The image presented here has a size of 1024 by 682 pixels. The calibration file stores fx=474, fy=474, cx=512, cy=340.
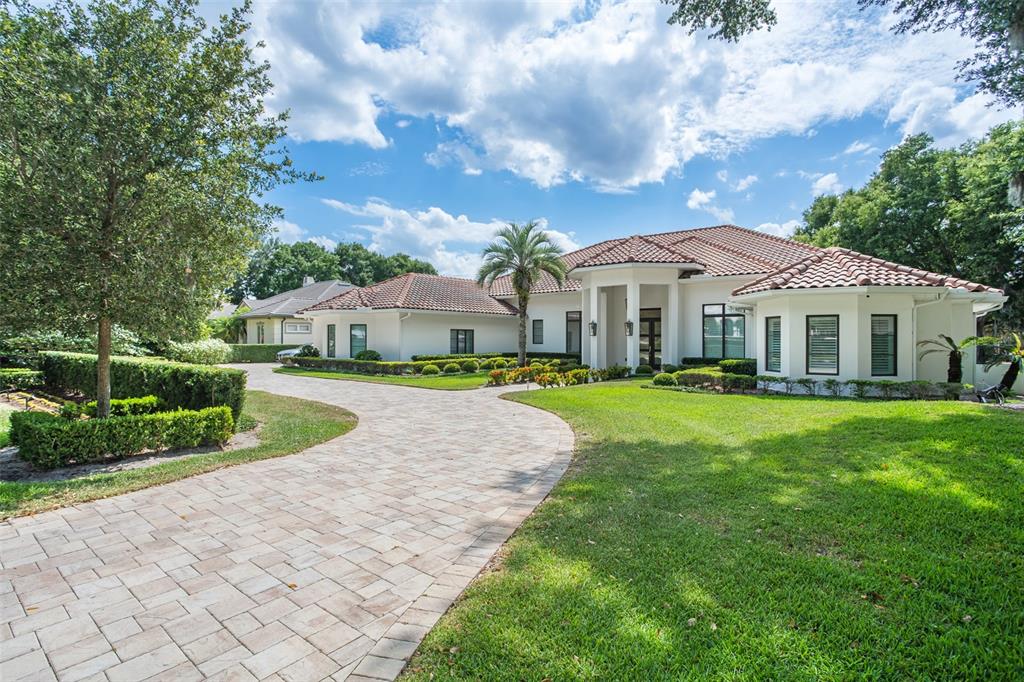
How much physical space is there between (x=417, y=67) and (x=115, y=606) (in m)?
12.9

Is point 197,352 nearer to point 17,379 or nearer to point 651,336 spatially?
point 17,379

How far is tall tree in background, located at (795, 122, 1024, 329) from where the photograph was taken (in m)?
21.0

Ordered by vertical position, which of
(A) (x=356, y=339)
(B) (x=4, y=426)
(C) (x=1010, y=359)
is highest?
(A) (x=356, y=339)

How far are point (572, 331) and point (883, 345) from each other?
14.3 metres

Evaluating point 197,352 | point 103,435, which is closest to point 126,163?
point 103,435

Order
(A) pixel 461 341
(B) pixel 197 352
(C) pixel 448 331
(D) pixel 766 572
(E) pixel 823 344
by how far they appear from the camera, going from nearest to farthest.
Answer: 1. (D) pixel 766 572
2. (E) pixel 823 344
3. (B) pixel 197 352
4. (C) pixel 448 331
5. (A) pixel 461 341

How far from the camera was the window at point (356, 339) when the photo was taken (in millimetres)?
26547

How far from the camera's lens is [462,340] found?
27.6 m

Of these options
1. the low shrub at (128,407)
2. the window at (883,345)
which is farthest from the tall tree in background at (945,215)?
the low shrub at (128,407)

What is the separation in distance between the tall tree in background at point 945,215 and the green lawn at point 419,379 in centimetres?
2239

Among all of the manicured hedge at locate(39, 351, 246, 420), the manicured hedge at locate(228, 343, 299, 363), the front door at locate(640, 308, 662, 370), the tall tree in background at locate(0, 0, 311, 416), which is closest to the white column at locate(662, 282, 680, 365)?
the front door at locate(640, 308, 662, 370)

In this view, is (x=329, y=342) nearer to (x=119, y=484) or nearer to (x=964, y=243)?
(x=119, y=484)

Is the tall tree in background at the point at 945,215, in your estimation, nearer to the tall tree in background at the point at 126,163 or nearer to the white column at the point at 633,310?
the white column at the point at 633,310

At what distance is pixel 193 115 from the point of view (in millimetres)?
7051
